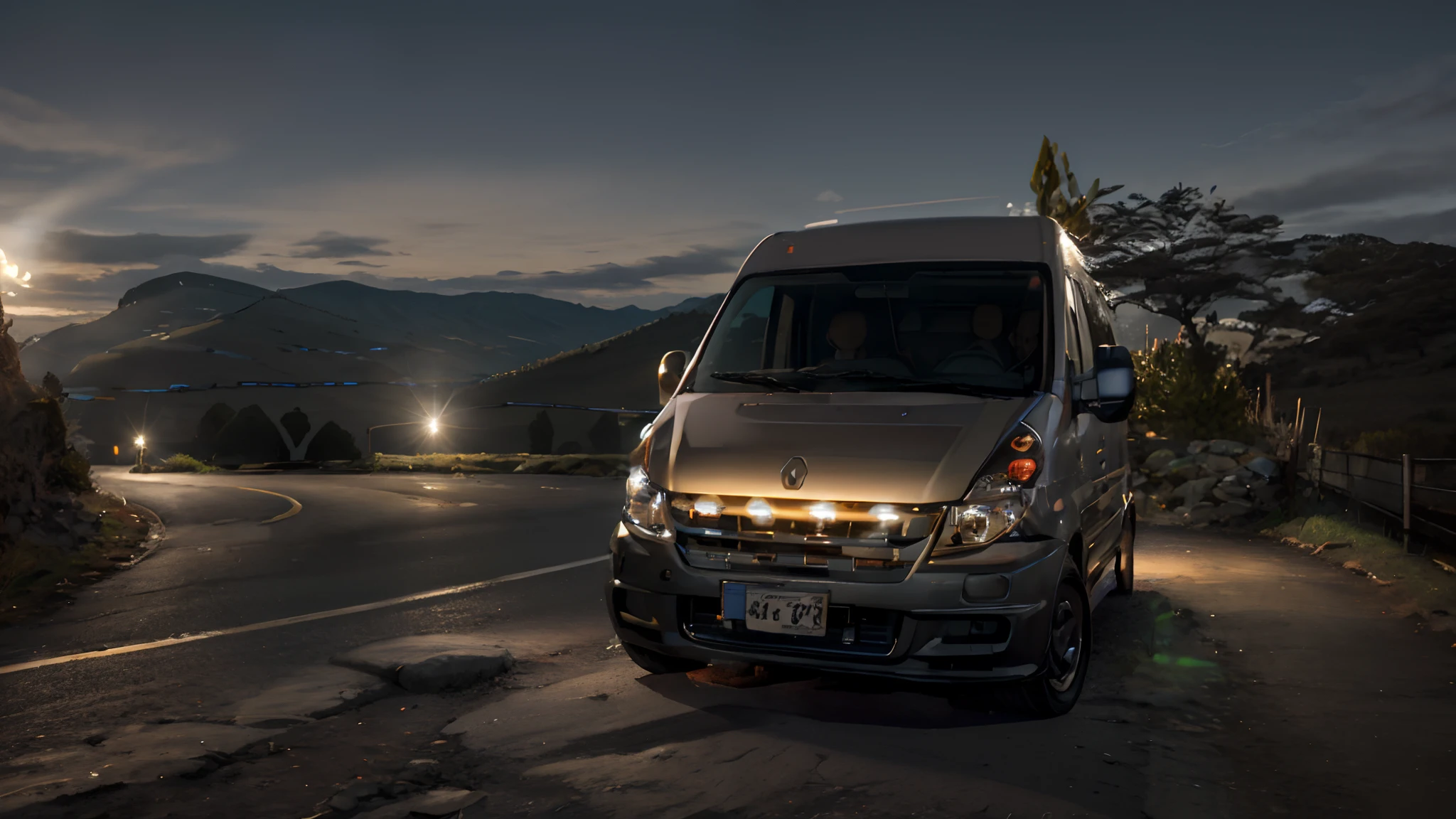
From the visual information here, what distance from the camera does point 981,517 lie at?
197 inches

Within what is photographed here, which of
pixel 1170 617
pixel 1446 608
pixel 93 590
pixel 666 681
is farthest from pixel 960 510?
pixel 93 590

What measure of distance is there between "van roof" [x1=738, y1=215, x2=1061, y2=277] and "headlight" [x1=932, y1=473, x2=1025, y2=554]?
68.4 inches

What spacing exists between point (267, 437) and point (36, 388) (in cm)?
6808

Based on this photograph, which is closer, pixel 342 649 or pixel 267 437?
pixel 342 649

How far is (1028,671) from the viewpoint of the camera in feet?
16.5

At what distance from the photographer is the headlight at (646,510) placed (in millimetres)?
5422

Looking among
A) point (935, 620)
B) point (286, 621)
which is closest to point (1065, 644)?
point (935, 620)

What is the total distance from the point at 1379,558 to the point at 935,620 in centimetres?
822

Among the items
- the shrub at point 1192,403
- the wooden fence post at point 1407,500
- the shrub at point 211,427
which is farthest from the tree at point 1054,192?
the shrub at point 211,427

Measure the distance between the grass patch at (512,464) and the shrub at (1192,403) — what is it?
11.5 meters

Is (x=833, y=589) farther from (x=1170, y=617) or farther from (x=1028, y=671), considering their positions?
(x=1170, y=617)

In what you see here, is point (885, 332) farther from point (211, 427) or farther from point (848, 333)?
point (211, 427)

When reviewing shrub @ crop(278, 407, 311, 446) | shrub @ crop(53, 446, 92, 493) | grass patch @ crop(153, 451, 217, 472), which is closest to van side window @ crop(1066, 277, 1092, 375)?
shrub @ crop(53, 446, 92, 493)

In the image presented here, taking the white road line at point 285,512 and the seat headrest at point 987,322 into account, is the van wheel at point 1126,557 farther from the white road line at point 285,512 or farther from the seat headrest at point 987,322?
the white road line at point 285,512
